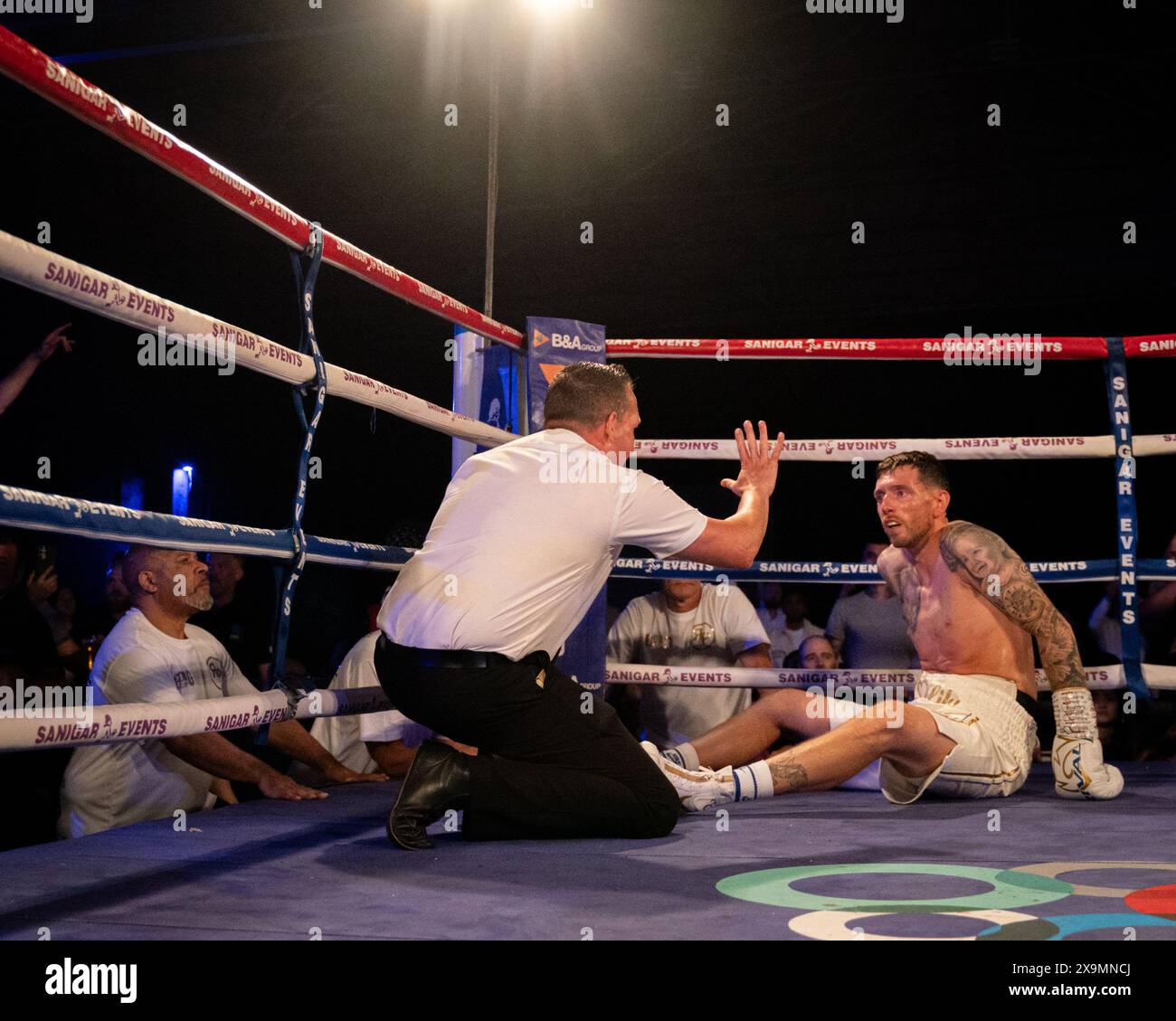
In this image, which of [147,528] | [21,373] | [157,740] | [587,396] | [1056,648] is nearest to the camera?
[147,528]

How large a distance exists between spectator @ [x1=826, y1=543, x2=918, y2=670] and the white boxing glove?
1.59 metres

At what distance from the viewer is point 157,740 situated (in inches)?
103

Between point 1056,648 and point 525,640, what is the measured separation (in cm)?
139

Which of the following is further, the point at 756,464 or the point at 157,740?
the point at 157,740

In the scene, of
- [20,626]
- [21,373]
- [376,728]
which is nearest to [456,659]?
[376,728]

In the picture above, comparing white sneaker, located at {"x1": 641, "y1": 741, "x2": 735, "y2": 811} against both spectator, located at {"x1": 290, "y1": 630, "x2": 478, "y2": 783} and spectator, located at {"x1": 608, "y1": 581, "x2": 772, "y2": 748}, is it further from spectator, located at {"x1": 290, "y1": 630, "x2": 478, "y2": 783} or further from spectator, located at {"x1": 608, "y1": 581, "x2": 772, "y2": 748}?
spectator, located at {"x1": 608, "y1": 581, "x2": 772, "y2": 748}

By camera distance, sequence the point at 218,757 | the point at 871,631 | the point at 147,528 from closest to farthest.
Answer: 1. the point at 147,528
2. the point at 218,757
3. the point at 871,631

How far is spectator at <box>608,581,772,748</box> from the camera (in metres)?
3.97

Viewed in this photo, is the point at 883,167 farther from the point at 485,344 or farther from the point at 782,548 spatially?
the point at 485,344

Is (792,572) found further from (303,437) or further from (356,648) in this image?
(303,437)

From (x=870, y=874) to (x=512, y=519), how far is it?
877 mm
